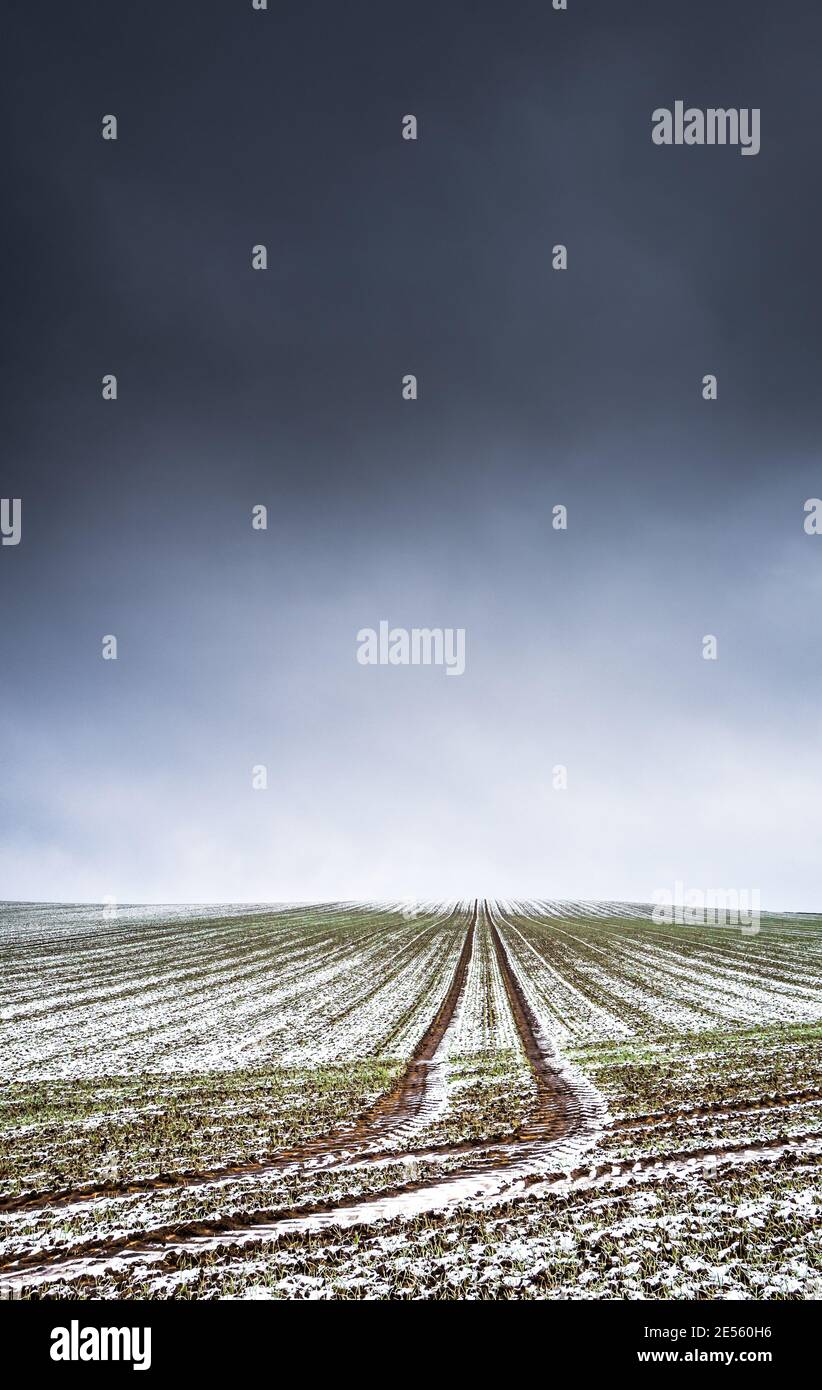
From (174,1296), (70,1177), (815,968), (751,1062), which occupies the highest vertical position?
(174,1296)

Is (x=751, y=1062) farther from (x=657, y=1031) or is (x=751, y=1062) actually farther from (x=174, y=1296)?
(x=174, y=1296)

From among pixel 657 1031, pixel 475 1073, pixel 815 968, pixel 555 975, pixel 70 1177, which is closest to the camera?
pixel 70 1177

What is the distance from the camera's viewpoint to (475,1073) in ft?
51.1

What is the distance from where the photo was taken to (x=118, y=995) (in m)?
26.5

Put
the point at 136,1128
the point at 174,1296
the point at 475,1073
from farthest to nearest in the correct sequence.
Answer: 1. the point at 475,1073
2. the point at 136,1128
3. the point at 174,1296

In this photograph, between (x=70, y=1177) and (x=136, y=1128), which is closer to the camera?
(x=70, y=1177)
